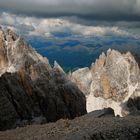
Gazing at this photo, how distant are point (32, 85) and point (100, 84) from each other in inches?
3344

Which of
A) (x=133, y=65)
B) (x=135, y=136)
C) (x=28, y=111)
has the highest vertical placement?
(x=135, y=136)

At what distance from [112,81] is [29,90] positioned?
8565cm

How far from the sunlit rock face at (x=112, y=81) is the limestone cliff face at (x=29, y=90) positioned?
6591 centimetres

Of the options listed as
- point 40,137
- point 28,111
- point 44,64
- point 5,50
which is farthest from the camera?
point 5,50

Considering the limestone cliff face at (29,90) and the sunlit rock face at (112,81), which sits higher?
the limestone cliff face at (29,90)

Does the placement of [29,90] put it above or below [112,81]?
above

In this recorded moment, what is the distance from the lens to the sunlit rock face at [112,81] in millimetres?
132500

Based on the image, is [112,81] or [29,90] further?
[112,81]

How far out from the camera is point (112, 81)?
13575 centimetres

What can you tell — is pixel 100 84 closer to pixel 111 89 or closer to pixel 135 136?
pixel 111 89

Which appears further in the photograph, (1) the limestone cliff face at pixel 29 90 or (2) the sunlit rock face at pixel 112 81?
(2) the sunlit rock face at pixel 112 81

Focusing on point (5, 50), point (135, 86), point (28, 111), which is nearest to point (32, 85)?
point (28, 111)

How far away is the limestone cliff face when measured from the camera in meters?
46.2

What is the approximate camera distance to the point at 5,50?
68.1m
